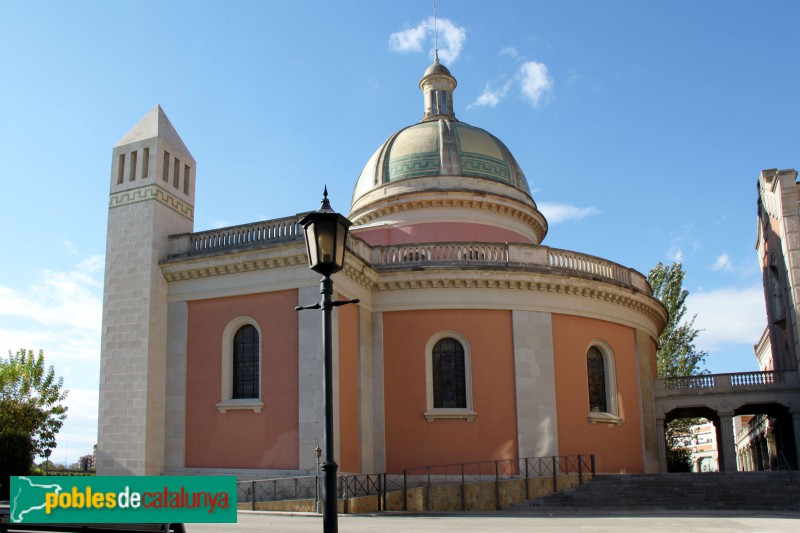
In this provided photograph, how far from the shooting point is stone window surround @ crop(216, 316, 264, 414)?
20.9 m

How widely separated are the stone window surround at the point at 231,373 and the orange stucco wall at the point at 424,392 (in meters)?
3.88

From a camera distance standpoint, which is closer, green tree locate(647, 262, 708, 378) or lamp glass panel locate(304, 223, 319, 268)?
lamp glass panel locate(304, 223, 319, 268)

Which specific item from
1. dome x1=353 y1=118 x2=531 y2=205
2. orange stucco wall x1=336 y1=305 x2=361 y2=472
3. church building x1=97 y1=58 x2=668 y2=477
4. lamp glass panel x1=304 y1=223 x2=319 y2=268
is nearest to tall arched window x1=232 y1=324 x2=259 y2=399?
church building x1=97 y1=58 x2=668 y2=477

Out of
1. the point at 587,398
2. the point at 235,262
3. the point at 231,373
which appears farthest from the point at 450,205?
the point at 231,373

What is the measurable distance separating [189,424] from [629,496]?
1190cm

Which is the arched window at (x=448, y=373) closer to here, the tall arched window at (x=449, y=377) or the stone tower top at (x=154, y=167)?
the tall arched window at (x=449, y=377)

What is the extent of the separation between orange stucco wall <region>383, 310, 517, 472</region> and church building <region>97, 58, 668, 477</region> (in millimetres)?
41

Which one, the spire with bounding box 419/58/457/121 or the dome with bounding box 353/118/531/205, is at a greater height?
the spire with bounding box 419/58/457/121

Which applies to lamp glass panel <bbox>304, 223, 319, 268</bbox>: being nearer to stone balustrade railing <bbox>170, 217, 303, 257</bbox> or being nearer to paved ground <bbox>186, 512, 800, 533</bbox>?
paved ground <bbox>186, 512, 800, 533</bbox>

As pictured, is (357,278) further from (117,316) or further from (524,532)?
(524,532)

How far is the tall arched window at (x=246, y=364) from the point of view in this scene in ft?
70.3

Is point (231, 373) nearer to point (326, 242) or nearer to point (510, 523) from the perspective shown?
point (510, 523)

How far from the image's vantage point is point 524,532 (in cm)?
1279

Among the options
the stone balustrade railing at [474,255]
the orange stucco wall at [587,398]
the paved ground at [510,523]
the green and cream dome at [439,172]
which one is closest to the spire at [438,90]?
the green and cream dome at [439,172]
